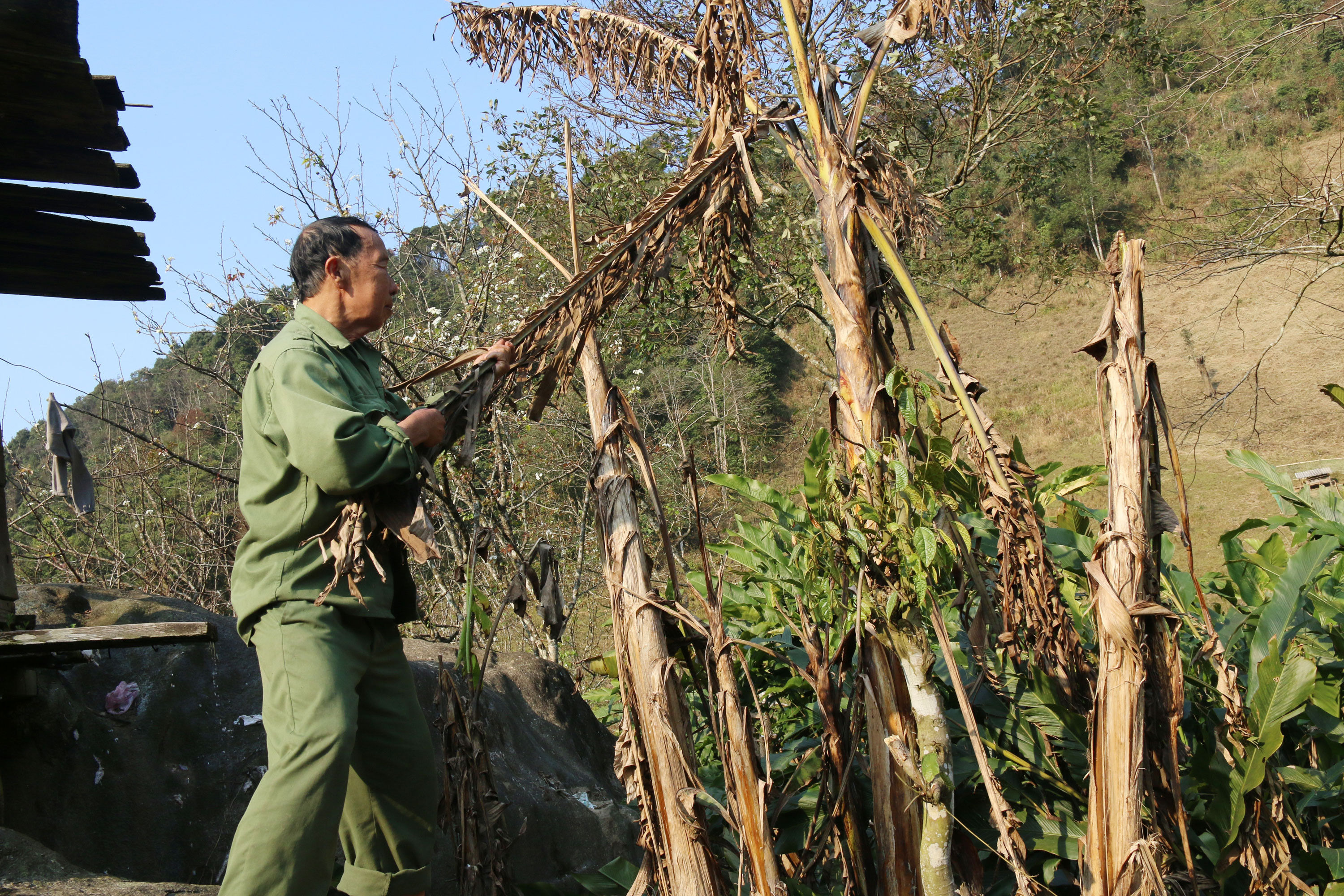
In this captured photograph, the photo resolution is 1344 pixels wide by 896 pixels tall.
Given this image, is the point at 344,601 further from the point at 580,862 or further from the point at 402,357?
the point at 402,357

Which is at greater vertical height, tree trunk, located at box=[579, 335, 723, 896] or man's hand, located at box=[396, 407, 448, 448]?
man's hand, located at box=[396, 407, 448, 448]

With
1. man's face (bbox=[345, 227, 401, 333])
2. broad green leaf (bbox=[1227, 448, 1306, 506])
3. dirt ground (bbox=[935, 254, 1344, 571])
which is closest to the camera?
man's face (bbox=[345, 227, 401, 333])

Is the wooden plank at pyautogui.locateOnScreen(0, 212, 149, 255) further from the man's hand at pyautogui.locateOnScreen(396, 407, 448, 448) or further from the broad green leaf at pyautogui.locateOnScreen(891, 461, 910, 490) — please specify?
the broad green leaf at pyautogui.locateOnScreen(891, 461, 910, 490)

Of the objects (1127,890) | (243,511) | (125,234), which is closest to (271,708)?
(243,511)

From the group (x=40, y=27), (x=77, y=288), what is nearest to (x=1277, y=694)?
(x=40, y=27)

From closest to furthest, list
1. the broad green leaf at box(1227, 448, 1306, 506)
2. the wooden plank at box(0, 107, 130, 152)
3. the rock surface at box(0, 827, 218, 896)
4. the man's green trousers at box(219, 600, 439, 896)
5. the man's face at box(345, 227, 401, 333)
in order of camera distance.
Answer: the man's green trousers at box(219, 600, 439, 896)
the rock surface at box(0, 827, 218, 896)
the man's face at box(345, 227, 401, 333)
the wooden plank at box(0, 107, 130, 152)
the broad green leaf at box(1227, 448, 1306, 506)

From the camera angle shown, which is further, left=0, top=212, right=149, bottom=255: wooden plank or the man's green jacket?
left=0, top=212, right=149, bottom=255: wooden plank

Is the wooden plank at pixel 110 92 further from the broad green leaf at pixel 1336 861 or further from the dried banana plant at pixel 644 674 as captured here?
the broad green leaf at pixel 1336 861

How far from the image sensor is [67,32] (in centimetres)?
229

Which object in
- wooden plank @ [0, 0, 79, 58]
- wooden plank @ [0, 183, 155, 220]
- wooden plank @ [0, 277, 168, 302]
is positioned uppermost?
wooden plank @ [0, 0, 79, 58]

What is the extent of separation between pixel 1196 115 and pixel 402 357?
22.6 ft

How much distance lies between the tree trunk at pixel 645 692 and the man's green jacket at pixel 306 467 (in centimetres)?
45

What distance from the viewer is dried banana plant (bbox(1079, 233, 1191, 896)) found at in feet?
6.10

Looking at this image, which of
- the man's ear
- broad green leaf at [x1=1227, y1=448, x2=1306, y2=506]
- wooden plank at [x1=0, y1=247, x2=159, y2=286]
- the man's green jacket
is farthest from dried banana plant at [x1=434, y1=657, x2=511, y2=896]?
broad green leaf at [x1=1227, y1=448, x2=1306, y2=506]
